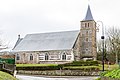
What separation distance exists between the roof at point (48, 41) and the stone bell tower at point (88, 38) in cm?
196

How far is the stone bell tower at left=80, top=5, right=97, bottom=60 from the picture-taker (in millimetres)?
66875

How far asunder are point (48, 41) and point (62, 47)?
6370mm

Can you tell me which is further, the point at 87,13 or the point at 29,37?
the point at 29,37

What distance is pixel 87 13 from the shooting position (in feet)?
231

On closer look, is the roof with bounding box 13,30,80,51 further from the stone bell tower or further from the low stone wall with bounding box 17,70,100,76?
the low stone wall with bounding box 17,70,100,76

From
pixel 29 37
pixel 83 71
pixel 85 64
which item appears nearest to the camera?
pixel 83 71

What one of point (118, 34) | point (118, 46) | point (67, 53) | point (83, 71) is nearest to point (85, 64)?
point (83, 71)

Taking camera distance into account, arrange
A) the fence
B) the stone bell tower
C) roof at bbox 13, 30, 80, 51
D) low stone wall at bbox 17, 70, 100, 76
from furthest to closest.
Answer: the stone bell tower < roof at bbox 13, 30, 80, 51 < low stone wall at bbox 17, 70, 100, 76 < the fence

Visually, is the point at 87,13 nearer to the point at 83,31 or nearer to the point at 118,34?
the point at 83,31

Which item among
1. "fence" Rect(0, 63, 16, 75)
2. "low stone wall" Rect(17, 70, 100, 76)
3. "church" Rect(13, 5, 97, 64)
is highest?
"church" Rect(13, 5, 97, 64)

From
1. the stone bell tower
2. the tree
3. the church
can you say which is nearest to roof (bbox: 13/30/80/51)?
the church

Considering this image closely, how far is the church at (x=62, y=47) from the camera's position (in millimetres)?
65125

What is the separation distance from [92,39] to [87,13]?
7.86m

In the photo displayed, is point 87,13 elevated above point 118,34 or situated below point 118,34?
above
